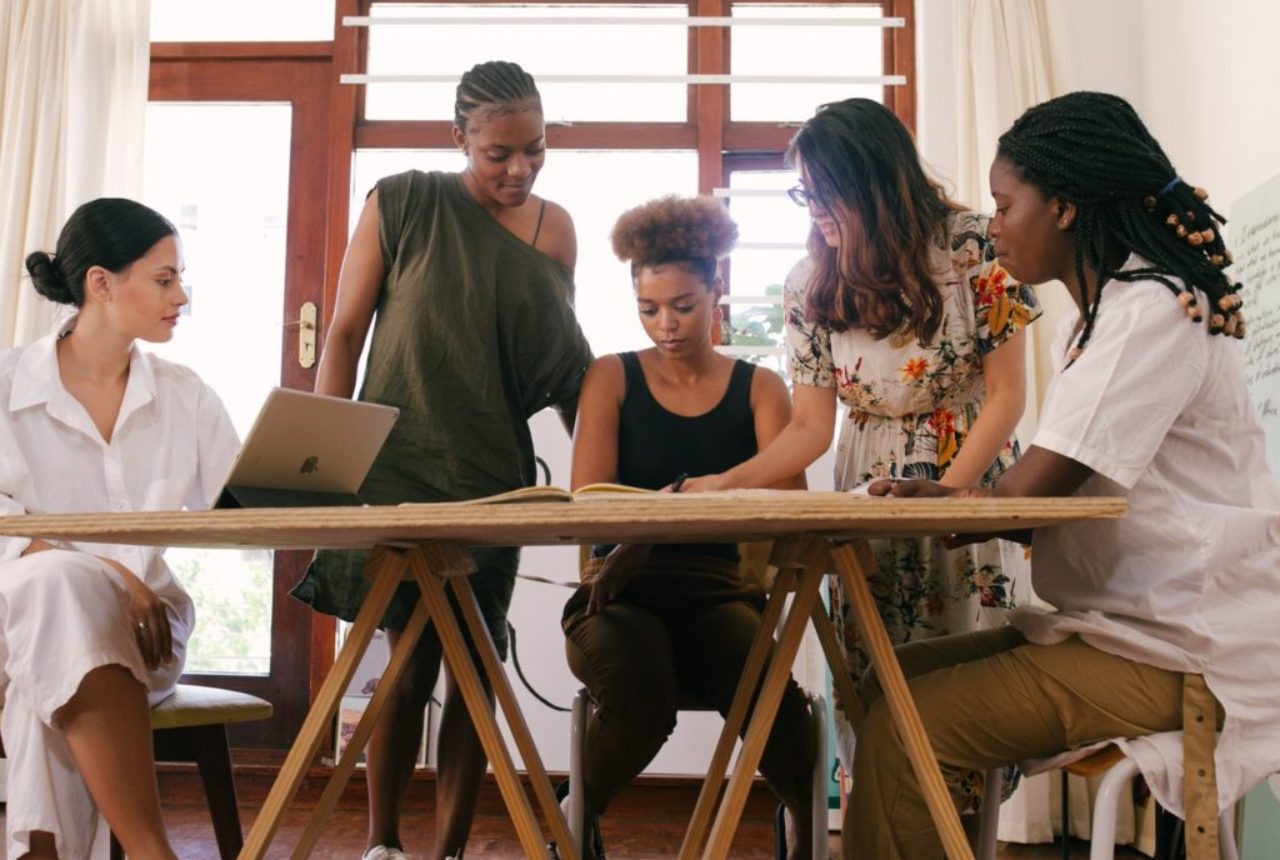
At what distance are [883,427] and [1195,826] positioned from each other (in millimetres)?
778

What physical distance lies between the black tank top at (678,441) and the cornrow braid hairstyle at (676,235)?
23 cm

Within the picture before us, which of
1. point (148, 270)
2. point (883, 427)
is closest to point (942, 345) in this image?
point (883, 427)

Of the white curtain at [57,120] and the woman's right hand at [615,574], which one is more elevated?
the white curtain at [57,120]

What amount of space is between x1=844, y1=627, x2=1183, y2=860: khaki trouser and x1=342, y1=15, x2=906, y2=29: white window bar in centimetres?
271

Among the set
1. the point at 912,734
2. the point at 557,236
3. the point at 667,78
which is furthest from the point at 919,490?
the point at 667,78

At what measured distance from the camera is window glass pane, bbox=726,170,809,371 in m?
3.67

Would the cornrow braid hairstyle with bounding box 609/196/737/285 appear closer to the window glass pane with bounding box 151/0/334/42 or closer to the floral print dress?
the floral print dress

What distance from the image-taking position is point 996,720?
1.38 m

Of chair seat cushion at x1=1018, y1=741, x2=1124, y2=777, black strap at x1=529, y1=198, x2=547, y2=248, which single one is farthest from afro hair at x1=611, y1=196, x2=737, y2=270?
chair seat cushion at x1=1018, y1=741, x2=1124, y2=777

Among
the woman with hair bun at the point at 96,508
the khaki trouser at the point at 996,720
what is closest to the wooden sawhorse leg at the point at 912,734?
the khaki trouser at the point at 996,720

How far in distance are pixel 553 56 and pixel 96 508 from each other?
2.21m

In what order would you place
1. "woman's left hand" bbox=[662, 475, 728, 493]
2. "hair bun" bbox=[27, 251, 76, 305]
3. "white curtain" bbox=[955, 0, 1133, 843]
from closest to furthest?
"woman's left hand" bbox=[662, 475, 728, 493]
"hair bun" bbox=[27, 251, 76, 305]
"white curtain" bbox=[955, 0, 1133, 843]

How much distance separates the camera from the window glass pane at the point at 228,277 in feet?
12.4

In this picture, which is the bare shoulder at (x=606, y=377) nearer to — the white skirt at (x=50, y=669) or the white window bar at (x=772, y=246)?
the white skirt at (x=50, y=669)
